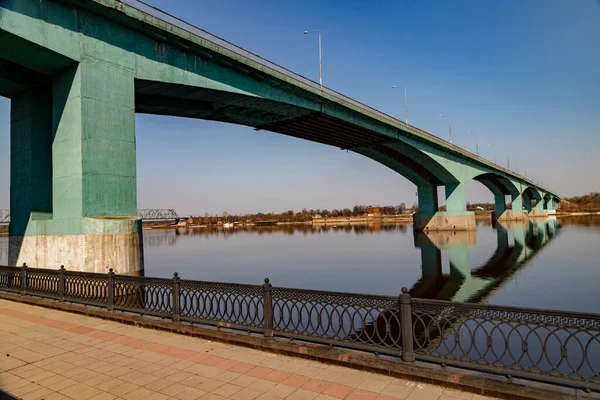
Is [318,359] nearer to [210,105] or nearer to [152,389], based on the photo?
[152,389]

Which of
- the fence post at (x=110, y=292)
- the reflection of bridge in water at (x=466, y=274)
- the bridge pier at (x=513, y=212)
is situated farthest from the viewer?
the bridge pier at (x=513, y=212)

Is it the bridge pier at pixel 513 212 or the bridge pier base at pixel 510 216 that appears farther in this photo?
the bridge pier base at pixel 510 216

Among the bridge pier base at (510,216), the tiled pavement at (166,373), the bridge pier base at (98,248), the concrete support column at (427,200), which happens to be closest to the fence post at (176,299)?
the tiled pavement at (166,373)

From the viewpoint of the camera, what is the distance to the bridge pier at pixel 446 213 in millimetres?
49625

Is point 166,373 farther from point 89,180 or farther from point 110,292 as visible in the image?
point 89,180

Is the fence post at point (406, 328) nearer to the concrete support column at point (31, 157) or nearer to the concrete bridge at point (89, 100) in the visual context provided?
the concrete bridge at point (89, 100)

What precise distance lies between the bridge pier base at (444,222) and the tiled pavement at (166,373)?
1889 inches

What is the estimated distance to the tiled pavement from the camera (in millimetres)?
4840

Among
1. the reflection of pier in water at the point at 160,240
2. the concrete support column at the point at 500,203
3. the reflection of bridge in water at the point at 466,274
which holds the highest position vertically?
the concrete support column at the point at 500,203

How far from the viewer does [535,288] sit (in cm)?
1554

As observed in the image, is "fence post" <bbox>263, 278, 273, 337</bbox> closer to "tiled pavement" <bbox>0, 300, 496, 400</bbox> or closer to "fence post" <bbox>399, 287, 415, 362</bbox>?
"tiled pavement" <bbox>0, 300, 496, 400</bbox>

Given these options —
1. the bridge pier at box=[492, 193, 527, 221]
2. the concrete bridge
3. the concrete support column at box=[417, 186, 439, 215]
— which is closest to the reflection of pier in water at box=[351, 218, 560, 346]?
the concrete bridge

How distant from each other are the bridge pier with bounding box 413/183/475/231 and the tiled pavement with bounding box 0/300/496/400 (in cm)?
4815

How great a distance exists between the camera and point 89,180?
13.6 metres
